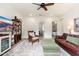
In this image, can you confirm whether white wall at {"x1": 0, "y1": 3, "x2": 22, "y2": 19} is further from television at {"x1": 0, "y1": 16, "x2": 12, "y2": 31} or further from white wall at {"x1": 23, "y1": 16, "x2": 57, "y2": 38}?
white wall at {"x1": 23, "y1": 16, "x2": 57, "y2": 38}

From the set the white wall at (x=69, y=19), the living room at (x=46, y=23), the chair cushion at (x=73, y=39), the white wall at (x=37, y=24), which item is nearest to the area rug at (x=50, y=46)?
the living room at (x=46, y=23)

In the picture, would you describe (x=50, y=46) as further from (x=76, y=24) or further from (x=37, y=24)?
(x=76, y=24)

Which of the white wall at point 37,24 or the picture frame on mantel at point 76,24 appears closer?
the white wall at point 37,24

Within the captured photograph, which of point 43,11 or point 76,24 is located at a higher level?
point 43,11

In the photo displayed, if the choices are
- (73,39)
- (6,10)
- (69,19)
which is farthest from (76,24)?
(6,10)

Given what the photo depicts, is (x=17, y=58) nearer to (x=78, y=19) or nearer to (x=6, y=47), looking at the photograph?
(x=6, y=47)

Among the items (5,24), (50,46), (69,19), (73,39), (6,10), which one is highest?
(6,10)

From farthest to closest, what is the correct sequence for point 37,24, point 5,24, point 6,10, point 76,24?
point 76,24 → point 37,24 → point 5,24 → point 6,10

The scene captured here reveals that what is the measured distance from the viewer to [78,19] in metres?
4.56

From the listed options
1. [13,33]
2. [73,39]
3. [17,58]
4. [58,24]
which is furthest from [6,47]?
[73,39]

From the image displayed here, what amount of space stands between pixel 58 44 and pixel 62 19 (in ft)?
3.28

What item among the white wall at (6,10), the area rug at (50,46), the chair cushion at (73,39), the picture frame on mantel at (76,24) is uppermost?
the white wall at (6,10)

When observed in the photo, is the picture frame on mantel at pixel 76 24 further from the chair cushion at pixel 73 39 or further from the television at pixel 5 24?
the television at pixel 5 24

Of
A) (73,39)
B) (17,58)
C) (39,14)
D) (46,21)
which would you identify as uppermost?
(39,14)
